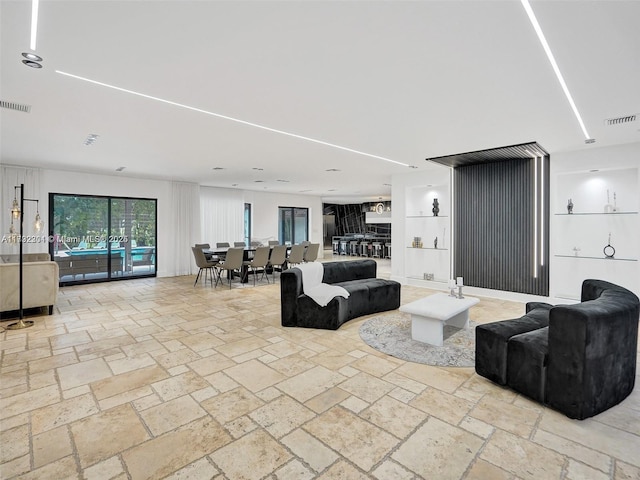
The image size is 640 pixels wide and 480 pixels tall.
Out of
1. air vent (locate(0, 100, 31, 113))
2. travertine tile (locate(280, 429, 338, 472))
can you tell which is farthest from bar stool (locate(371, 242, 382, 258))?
travertine tile (locate(280, 429, 338, 472))

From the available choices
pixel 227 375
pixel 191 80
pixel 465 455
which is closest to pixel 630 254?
pixel 465 455

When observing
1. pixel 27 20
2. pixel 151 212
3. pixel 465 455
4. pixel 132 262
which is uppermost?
pixel 27 20

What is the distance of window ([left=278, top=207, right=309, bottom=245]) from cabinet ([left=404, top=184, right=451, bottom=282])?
20.7 feet

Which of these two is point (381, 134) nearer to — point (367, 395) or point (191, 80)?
point (191, 80)

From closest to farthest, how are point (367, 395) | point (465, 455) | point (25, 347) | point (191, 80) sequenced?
point (465, 455) → point (367, 395) → point (191, 80) → point (25, 347)

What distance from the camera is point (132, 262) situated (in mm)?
8953

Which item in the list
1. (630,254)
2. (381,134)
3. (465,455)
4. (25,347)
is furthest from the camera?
(630,254)

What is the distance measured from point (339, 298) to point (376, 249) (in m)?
10.7

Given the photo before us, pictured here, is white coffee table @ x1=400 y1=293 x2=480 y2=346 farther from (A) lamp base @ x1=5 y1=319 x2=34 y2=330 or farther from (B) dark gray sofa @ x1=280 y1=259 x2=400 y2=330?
(A) lamp base @ x1=5 y1=319 x2=34 y2=330

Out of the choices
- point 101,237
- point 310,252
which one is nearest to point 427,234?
point 310,252

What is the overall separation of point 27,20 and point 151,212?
754 cm

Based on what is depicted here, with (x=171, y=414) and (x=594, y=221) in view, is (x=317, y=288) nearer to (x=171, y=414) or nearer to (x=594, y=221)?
(x=171, y=414)

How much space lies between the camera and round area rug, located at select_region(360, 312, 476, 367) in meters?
3.45

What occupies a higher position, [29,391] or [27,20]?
[27,20]
